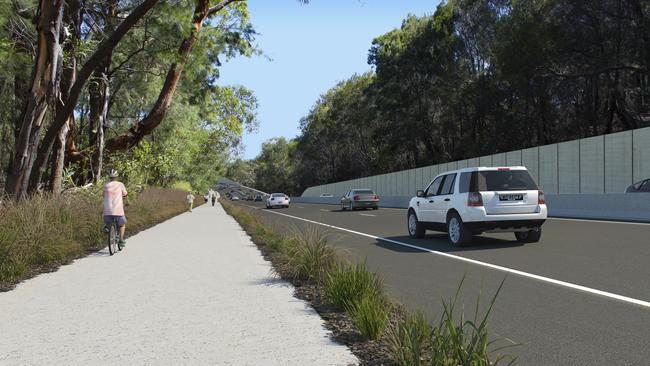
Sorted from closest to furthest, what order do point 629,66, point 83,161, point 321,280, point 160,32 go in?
point 321,280
point 160,32
point 83,161
point 629,66

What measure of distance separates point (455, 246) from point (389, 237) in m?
3.04

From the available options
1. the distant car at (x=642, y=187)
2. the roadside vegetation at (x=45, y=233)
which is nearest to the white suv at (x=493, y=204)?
the roadside vegetation at (x=45, y=233)

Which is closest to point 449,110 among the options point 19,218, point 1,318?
point 19,218

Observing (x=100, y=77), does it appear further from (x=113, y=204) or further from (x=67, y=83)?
(x=113, y=204)

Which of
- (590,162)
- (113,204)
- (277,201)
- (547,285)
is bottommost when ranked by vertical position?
(547,285)

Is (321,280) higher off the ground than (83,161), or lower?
lower

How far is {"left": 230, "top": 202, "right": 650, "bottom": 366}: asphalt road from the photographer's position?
4867 mm

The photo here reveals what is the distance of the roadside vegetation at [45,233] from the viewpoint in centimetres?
865

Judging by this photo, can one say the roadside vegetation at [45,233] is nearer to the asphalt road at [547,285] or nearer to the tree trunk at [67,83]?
the tree trunk at [67,83]

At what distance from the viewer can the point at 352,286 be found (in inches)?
241

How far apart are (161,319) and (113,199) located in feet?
23.0

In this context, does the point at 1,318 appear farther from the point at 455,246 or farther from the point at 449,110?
the point at 449,110

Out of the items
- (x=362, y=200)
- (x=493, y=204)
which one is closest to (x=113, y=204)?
(x=493, y=204)

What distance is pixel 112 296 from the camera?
718 centimetres
